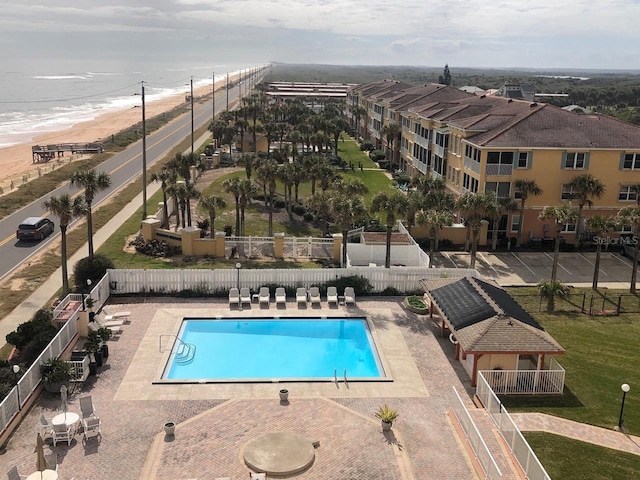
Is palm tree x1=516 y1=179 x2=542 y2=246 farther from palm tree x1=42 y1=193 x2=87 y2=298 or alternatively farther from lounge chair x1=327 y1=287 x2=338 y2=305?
palm tree x1=42 y1=193 x2=87 y2=298

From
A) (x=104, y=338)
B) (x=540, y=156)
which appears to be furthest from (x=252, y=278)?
(x=540, y=156)

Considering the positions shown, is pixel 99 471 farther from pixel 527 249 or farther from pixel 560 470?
pixel 527 249

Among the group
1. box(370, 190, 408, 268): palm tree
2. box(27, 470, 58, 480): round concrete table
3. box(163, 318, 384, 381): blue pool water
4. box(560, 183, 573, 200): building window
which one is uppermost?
box(370, 190, 408, 268): palm tree

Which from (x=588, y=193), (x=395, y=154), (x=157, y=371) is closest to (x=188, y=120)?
(x=395, y=154)

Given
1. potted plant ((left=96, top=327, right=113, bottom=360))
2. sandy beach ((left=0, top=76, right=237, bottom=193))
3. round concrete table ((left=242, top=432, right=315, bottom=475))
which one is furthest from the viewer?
sandy beach ((left=0, top=76, right=237, bottom=193))

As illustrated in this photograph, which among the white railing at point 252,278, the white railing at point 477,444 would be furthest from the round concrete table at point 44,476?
the white railing at point 252,278

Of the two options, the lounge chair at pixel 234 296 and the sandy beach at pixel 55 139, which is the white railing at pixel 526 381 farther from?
the sandy beach at pixel 55 139

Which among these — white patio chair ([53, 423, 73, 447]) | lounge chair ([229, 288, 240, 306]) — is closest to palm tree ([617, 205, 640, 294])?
lounge chair ([229, 288, 240, 306])
